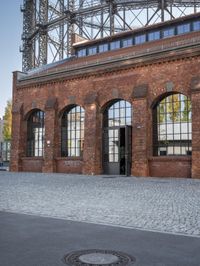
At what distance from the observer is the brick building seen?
19.0 m

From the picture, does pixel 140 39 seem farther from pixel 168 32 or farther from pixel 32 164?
pixel 32 164

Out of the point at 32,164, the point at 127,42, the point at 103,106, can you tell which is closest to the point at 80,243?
the point at 103,106

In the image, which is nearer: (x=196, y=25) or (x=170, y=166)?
(x=170, y=166)

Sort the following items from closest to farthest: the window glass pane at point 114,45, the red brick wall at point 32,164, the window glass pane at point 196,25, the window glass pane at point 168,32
→ the red brick wall at point 32,164 → the window glass pane at point 196,25 → the window glass pane at point 168,32 → the window glass pane at point 114,45

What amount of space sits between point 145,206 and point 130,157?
11759 mm

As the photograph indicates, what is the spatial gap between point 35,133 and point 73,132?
147 inches

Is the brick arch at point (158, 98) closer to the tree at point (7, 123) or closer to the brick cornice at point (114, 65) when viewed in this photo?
the brick cornice at point (114, 65)

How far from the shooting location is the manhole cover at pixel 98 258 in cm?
411

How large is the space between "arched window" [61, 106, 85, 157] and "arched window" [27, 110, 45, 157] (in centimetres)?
219

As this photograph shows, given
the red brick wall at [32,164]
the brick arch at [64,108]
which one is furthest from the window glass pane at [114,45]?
the red brick wall at [32,164]

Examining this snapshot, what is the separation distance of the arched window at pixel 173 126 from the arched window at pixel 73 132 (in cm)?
546

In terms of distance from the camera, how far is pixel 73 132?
23875 millimetres

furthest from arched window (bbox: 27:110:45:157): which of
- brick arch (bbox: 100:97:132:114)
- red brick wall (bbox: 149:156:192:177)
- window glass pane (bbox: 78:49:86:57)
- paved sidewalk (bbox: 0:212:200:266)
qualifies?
paved sidewalk (bbox: 0:212:200:266)

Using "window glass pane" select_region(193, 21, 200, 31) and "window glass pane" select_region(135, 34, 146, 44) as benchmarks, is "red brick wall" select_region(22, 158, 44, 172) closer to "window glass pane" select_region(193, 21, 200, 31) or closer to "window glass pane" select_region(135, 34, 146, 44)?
"window glass pane" select_region(135, 34, 146, 44)
